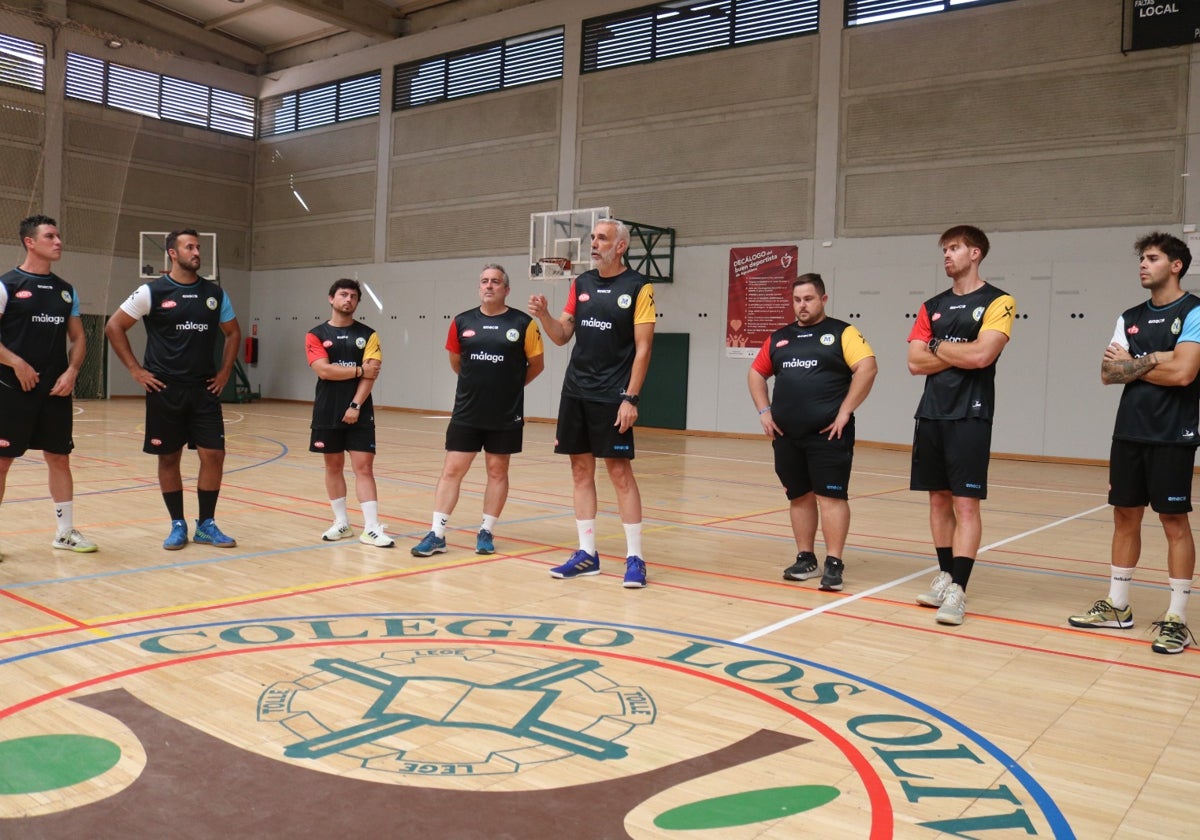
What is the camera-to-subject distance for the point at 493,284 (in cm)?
635

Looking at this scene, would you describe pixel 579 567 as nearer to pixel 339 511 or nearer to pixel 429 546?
pixel 429 546

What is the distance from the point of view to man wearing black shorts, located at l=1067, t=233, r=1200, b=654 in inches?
178

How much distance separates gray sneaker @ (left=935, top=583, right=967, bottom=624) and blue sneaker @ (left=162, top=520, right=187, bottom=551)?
15.3ft

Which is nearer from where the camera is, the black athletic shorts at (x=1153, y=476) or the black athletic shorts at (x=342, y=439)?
the black athletic shorts at (x=1153, y=476)

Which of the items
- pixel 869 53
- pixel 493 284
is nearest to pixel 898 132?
pixel 869 53

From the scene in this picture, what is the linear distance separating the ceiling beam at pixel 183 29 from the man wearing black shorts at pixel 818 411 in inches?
1005

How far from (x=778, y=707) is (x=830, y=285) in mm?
17020

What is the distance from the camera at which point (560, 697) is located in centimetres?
353

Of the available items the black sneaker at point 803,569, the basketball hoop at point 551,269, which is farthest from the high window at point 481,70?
the black sneaker at point 803,569

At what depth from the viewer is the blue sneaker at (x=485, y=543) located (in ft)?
21.4

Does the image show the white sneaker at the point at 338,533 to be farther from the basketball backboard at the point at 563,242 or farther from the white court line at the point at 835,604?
the basketball backboard at the point at 563,242

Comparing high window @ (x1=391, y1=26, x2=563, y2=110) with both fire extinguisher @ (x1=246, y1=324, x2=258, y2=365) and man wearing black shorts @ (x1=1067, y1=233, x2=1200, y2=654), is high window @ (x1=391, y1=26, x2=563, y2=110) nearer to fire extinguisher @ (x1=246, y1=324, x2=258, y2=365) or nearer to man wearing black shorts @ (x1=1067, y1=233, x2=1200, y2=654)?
fire extinguisher @ (x1=246, y1=324, x2=258, y2=365)

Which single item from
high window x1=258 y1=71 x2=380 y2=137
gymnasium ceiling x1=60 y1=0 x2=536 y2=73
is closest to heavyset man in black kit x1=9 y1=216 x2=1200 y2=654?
gymnasium ceiling x1=60 y1=0 x2=536 y2=73

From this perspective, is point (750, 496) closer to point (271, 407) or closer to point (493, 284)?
point (493, 284)
